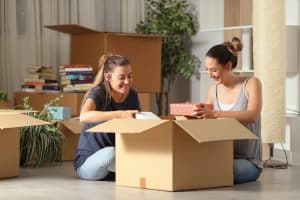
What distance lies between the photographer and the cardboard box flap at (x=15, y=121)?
3.51m

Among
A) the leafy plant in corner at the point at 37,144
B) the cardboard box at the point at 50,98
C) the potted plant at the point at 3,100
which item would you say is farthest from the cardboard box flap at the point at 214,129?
the potted plant at the point at 3,100

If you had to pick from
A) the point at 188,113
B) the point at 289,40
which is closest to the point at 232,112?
the point at 188,113

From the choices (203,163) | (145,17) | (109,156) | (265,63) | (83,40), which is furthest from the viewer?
(145,17)

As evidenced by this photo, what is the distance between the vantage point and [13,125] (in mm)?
3518

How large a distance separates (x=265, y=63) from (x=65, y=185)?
5.92 feet

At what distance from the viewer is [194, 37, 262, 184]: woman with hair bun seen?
136 inches

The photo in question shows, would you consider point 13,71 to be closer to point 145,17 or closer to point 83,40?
point 83,40

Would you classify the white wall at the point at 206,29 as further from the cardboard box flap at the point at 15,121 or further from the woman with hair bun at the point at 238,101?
the cardboard box flap at the point at 15,121

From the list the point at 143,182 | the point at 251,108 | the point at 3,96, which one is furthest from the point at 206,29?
the point at 143,182

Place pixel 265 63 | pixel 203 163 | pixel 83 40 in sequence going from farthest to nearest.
Result: pixel 83 40
pixel 265 63
pixel 203 163

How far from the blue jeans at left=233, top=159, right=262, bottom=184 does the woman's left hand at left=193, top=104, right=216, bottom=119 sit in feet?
1.07

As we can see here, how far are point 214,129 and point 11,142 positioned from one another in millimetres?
1259

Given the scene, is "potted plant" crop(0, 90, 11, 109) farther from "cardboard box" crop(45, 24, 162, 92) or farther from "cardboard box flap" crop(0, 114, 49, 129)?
"cardboard box flap" crop(0, 114, 49, 129)

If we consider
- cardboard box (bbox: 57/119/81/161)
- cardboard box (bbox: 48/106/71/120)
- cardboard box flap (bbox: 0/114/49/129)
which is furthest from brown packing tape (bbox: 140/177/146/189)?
cardboard box (bbox: 48/106/71/120)
